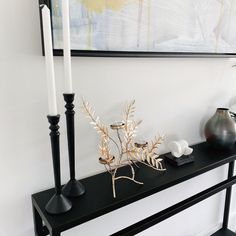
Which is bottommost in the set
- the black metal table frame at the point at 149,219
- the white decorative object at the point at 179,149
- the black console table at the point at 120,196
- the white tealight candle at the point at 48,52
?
the black metal table frame at the point at 149,219

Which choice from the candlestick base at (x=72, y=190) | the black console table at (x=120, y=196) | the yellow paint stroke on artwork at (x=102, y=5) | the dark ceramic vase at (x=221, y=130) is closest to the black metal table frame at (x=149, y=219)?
the black console table at (x=120, y=196)

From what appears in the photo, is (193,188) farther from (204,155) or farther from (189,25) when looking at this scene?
(189,25)

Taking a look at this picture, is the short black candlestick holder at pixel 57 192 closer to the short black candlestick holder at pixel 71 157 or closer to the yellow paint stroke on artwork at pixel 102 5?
the short black candlestick holder at pixel 71 157

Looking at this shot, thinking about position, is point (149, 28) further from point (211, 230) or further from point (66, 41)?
point (211, 230)

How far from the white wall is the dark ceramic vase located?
0.12 metres

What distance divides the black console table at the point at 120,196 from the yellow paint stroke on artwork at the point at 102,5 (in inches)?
25.8

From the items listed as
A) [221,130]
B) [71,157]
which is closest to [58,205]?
[71,157]

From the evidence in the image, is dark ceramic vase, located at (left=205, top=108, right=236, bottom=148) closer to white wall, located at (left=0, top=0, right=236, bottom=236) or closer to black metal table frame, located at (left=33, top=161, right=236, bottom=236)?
white wall, located at (left=0, top=0, right=236, bottom=236)

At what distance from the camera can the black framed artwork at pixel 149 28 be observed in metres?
0.85

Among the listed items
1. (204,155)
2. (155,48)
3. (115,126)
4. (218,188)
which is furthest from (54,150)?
(218,188)

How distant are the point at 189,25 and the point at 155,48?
242 mm

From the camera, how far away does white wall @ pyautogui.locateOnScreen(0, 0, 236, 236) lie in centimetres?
77

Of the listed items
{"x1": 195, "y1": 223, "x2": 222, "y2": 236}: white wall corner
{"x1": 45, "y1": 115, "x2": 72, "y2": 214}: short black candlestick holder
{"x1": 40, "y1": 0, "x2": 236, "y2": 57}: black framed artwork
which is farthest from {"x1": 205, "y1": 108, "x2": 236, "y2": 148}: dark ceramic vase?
{"x1": 45, "y1": 115, "x2": 72, "y2": 214}: short black candlestick holder

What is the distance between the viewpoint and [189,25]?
1139 millimetres
